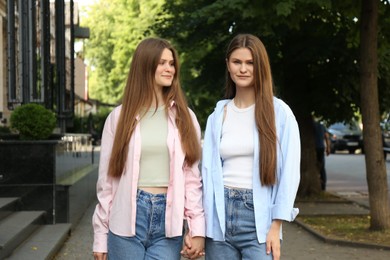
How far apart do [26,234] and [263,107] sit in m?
5.32

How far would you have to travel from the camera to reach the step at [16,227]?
6848 mm

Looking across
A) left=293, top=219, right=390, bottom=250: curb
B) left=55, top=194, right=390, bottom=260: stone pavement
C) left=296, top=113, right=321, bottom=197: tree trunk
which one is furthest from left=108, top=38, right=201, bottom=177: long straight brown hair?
left=296, top=113, right=321, bottom=197: tree trunk

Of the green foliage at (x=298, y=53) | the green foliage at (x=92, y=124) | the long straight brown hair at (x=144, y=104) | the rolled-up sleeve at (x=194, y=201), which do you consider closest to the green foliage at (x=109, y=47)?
the green foliage at (x=92, y=124)

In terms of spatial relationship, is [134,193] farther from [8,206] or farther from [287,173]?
[8,206]

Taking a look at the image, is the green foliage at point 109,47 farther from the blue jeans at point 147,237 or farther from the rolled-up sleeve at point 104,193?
the blue jeans at point 147,237

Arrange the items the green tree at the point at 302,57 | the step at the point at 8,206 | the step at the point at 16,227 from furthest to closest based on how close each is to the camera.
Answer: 1. the green tree at the point at 302,57
2. the step at the point at 8,206
3. the step at the point at 16,227

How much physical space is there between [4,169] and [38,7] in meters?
6.29

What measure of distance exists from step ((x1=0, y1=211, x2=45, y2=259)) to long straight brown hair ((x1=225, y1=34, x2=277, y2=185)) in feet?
13.6

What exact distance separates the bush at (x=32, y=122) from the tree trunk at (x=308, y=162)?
595cm

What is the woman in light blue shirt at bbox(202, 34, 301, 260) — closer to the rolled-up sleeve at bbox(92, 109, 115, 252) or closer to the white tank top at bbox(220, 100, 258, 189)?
the white tank top at bbox(220, 100, 258, 189)

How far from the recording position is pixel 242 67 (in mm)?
3266

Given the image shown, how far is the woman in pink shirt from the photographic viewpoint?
10.6ft

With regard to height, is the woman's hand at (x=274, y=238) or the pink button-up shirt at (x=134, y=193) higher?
the pink button-up shirt at (x=134, y=193)

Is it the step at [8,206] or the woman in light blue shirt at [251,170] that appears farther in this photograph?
the step at [8,206]
